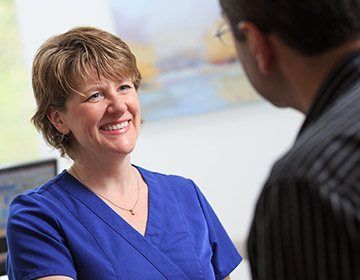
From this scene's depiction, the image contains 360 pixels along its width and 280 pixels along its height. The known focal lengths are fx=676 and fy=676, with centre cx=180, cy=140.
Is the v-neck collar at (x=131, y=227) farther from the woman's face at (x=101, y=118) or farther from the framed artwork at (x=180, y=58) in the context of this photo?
the framed artwork at (x=180, y=58)

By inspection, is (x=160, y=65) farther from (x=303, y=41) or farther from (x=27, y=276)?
(x=303, y=41)

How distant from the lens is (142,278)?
168cm

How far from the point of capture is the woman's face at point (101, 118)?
1.80 meters

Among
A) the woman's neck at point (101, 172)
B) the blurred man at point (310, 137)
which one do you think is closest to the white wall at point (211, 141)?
the woman's neck at point (101, 172)

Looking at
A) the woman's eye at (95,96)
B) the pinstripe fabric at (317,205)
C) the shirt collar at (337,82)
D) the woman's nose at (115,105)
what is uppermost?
the shirt collar at (337,82)

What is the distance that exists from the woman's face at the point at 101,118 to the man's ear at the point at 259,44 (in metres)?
0.93

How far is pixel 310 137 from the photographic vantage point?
2.70 feet

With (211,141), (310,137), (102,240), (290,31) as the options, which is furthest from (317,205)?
(211,141)

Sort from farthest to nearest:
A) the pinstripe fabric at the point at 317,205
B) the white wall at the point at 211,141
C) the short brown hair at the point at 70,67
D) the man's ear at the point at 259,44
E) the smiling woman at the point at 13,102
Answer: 1. the smiling woman at the point at 13,102
2. the white wall at the point at 211,141
3. the short brown hair at the point at 70,67
4. the man's ear at the point at 259,44
5. the pinstripe fabric at the point at 317,205

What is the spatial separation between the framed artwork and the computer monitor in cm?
89

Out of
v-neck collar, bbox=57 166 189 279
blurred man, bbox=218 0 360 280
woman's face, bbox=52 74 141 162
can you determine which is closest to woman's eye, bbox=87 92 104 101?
woman's face, bbox=52 74 141 162

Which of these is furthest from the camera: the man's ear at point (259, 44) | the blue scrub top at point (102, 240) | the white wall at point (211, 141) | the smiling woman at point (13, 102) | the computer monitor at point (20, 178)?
the smiling woman at point (13, 102)

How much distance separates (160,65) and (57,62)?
153cm

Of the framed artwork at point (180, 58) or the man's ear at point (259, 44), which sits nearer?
the man's ear at point (259, 44)
